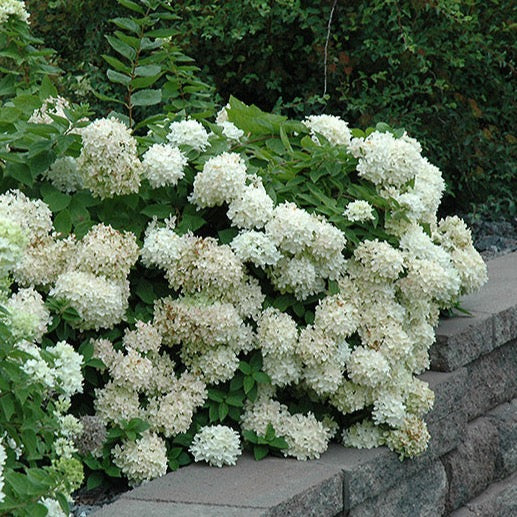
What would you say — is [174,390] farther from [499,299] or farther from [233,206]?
[499,299]

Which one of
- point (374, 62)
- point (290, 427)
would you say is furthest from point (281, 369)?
point (374, 62)

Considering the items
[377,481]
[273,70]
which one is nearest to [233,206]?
[377,481]

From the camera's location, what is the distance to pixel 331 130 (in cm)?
382

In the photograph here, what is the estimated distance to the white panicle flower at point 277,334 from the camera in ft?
10.8

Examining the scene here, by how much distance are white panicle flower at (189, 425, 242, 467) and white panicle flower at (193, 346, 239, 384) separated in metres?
0.15

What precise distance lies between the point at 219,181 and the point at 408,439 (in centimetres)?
98

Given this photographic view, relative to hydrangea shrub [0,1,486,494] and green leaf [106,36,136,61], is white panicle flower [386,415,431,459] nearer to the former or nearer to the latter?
hydrangea shrub [0,1,486,494]

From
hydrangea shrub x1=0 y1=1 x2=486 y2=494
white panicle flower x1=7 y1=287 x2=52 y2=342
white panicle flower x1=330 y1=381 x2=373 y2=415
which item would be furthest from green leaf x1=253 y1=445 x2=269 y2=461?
white panicle flower x1=7 y1=287 x2=52 y2=342

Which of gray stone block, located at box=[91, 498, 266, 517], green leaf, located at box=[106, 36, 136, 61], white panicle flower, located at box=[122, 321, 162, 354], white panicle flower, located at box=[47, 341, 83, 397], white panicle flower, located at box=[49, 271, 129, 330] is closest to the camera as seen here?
white panicle flower, located at box=[47, 341, 83, 397]

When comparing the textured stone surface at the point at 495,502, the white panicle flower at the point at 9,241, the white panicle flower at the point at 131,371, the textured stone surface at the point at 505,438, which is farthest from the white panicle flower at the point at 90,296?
the textured stone surface at the point at 505,438

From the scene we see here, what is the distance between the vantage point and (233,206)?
3371mm

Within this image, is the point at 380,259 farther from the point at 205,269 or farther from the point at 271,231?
the point at 205,269

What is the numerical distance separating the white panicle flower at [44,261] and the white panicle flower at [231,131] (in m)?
0.73

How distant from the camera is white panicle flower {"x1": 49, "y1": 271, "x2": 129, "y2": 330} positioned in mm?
3061
